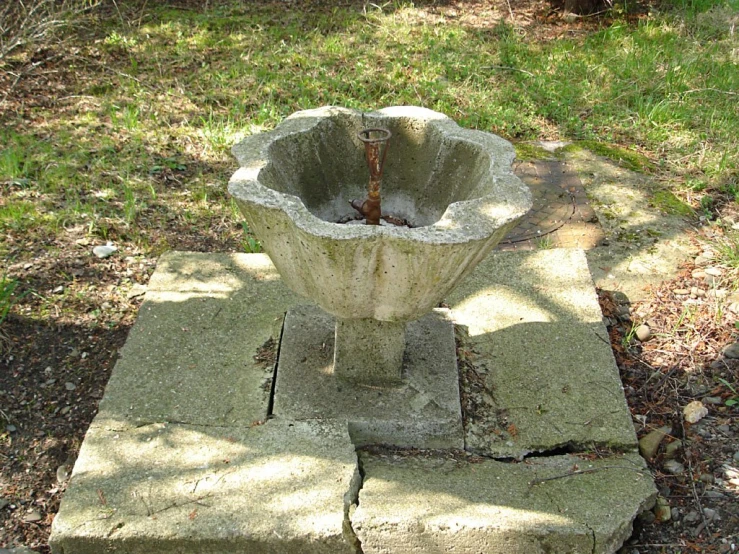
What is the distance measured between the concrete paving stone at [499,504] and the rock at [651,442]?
22cm

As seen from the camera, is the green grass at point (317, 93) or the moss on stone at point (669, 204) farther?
the green grass at point (317, 93)

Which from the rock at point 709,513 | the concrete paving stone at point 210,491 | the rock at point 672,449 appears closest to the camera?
the concrete paving stone at point 210,491

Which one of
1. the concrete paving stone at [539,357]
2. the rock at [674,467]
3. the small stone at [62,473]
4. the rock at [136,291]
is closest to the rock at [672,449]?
the rock at [674,467]

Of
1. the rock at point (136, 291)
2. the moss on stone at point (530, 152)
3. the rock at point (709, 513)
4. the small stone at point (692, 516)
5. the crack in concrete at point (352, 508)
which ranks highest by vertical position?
the crack in concrete at point (352, 508)

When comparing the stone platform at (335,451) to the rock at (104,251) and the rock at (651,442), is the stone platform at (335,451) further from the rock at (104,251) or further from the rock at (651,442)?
the rock at (104,251)

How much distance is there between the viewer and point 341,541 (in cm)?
233

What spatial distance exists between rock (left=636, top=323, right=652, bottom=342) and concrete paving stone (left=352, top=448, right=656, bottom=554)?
0.87 m

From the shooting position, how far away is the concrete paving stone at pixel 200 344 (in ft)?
9.19

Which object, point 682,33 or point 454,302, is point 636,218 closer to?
point 454,302

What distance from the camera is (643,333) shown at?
11.3 ft

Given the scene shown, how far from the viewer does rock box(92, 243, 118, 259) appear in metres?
3.87

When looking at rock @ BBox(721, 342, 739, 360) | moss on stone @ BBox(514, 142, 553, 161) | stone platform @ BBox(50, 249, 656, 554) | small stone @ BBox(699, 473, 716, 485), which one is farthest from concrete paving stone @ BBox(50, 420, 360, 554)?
moss on stone @ BBox(514, 142, 553, 161)

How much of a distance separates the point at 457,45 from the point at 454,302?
137 inches

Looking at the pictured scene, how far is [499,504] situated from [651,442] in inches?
33.0
